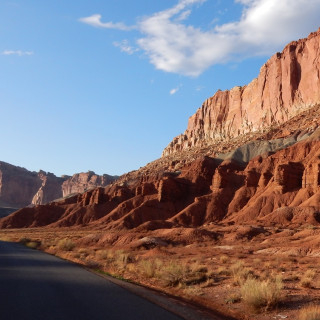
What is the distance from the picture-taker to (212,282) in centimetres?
1664

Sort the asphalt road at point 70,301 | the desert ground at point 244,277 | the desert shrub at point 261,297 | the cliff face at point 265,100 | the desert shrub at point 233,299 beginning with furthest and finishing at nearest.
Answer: the cliff face at point 265,100
the desert shrub at point 233,299
the desert ground at point 244,277
the desert shrub at point 261,297
the asphalt road at point 70,301

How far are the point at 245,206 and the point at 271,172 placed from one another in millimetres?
8998

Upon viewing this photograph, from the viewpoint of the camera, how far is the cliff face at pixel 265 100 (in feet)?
377

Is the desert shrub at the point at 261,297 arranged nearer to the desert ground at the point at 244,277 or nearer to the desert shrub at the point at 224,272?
the desert ground at the point at 244,277

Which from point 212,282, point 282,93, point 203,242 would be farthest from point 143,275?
point 282,93

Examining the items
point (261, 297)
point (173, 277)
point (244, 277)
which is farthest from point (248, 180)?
point (261, 297)

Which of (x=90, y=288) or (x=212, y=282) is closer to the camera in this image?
(x=90, y=288)

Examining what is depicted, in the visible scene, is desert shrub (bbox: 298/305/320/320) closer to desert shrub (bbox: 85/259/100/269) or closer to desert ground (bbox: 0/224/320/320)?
desert ground (bbox: 0/224/320/320)

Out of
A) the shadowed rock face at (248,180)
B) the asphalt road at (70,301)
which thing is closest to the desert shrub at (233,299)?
the asphalt road at (70,301)

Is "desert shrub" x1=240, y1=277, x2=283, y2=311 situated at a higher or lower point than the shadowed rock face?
lower

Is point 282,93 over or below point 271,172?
over

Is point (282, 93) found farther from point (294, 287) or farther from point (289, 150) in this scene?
point (294, 287)

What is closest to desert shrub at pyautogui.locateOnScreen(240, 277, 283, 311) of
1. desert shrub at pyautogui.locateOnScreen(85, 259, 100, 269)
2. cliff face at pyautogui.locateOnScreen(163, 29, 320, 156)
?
desert shrub at pyautogui.locateOnScreen(85, 259, 100, 269)

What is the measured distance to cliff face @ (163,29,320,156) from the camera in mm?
114812
